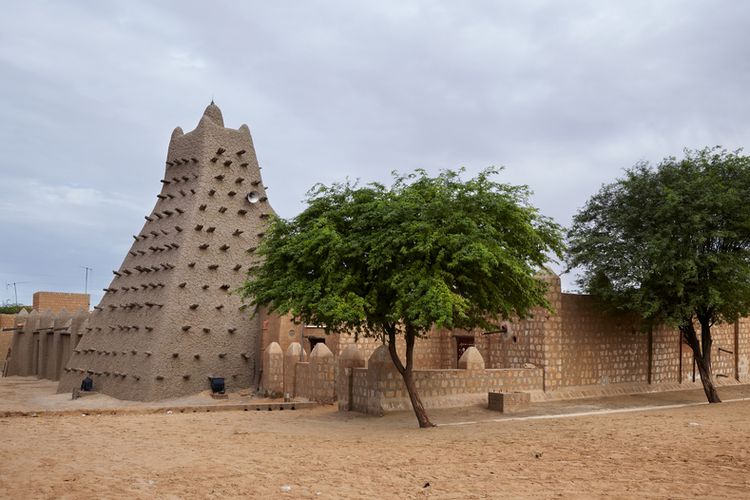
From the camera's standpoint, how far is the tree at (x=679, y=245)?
68.6ft

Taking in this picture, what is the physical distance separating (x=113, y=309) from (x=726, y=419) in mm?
24492

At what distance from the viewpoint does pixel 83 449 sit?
13609 mm

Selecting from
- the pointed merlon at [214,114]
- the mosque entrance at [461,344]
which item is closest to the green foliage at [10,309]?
the pointed merlon at [214,114]

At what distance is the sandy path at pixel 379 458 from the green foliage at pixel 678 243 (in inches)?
175

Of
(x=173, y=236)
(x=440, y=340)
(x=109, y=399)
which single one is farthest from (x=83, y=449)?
(x=440, y=340)

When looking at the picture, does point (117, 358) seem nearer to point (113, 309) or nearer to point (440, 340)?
point (113, 309)

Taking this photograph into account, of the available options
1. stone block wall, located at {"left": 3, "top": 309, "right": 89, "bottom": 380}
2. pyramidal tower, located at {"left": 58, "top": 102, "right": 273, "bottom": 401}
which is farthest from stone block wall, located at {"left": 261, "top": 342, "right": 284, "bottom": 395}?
stone block wall, located at {"left": 3, "top": 309, "right": 89, "bottom": 380}

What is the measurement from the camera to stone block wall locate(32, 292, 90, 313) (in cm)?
4700

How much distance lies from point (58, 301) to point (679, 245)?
41245 millimetres

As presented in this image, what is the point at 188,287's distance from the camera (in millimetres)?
27953

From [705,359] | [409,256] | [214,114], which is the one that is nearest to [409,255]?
[409,256]

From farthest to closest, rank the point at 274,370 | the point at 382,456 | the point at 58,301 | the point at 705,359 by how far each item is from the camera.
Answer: the point at 58,301 < the point at 274,370 < the point at 705,359 < the point at 382,456

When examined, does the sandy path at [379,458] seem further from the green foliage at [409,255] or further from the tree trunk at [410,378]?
the green foliage at [409,255]

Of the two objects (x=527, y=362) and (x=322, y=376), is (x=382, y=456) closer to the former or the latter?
(x=322, y=376)
